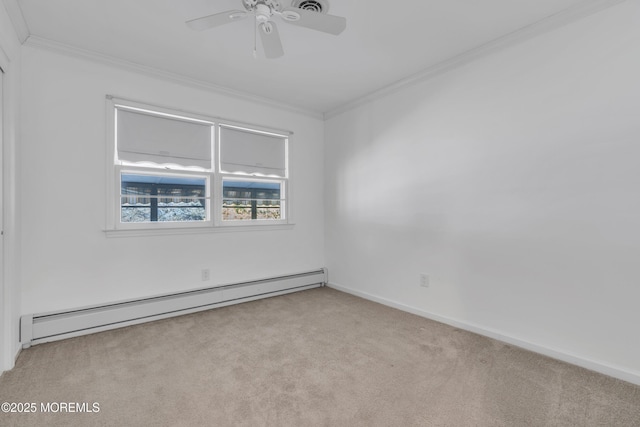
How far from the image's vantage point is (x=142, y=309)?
9.34 feet

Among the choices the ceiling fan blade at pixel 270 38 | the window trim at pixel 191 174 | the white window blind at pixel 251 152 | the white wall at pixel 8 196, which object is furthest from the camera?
the white window blind at pixel 251 152

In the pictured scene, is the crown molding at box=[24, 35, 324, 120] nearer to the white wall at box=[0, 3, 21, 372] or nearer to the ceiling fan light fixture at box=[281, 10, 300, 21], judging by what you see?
the white wall at box=[0, 3, 21, 372]

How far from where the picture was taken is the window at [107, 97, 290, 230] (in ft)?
9.41

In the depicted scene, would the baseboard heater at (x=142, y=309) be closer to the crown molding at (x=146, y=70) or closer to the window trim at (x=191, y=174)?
the window trim at (x=191, y=174)

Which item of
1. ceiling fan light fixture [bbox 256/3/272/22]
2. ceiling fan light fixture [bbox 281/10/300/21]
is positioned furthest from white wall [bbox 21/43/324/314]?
ceiling fan light fixture [bbox 281/10/300/21]

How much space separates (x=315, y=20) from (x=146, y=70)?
2004mm

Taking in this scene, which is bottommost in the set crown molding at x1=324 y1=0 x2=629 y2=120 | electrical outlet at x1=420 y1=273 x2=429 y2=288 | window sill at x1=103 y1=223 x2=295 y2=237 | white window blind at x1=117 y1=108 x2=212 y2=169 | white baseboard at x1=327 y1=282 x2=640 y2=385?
white baseboard at x1=327 y1=282 x2=640 y2=385

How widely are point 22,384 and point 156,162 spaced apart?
1974 mm

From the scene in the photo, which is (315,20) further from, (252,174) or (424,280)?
(424,280)

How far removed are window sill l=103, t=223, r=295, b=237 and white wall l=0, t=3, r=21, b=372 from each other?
0.71 metres

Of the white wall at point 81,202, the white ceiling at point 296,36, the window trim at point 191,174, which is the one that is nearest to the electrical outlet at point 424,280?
the window trim at point 191,174

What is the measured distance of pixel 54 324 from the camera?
7.95 ft

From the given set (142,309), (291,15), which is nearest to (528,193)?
(291,15)

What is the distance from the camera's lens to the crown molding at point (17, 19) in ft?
6.48
